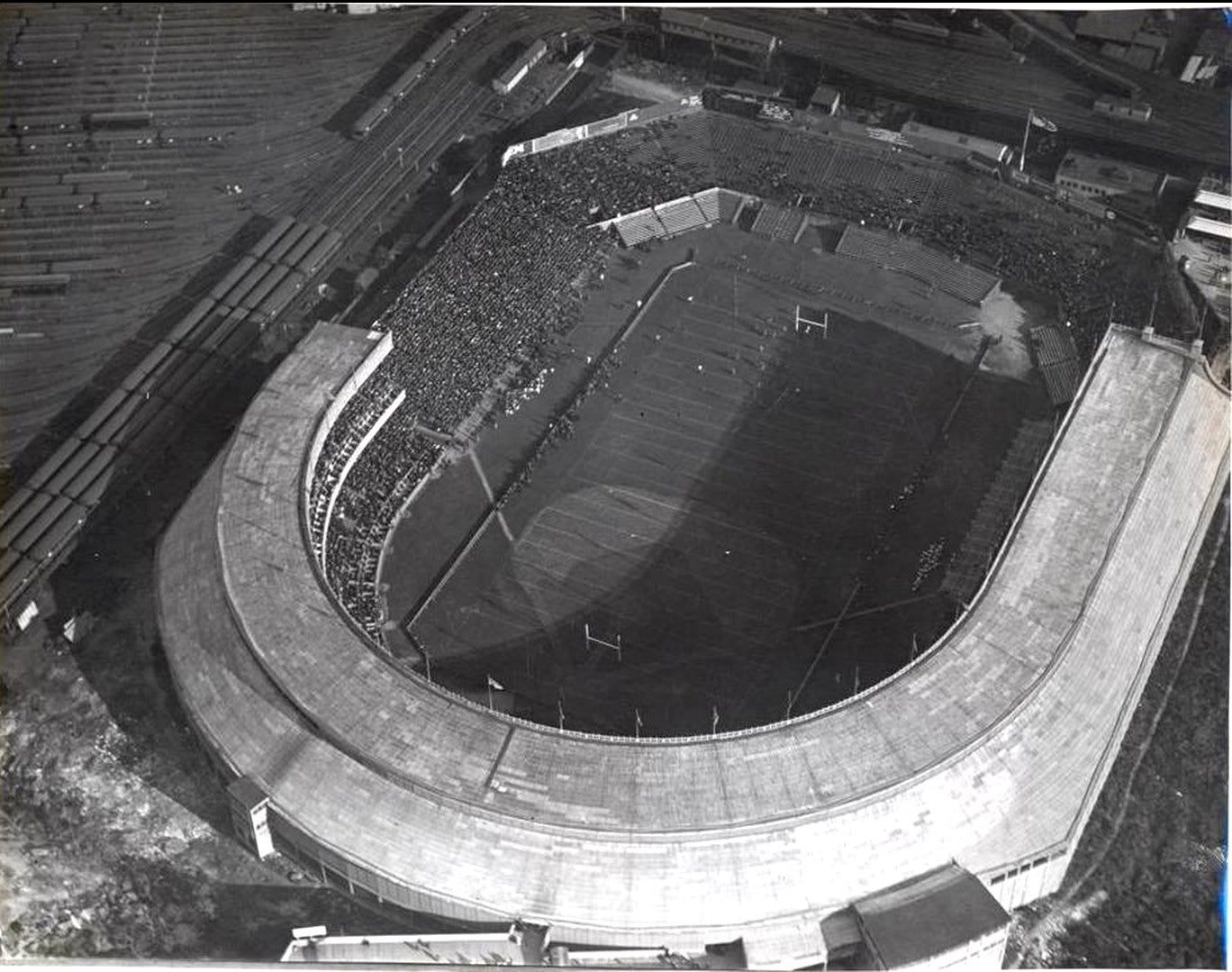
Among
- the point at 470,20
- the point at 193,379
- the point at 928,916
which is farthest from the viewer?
the point at 470,20

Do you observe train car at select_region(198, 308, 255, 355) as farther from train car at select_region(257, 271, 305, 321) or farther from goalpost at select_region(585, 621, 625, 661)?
goalpost at select_region(585, 621, 625, 661)

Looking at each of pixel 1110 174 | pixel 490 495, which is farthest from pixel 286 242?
pixel 1110 174

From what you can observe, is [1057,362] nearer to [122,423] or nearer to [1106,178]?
[1106,178]

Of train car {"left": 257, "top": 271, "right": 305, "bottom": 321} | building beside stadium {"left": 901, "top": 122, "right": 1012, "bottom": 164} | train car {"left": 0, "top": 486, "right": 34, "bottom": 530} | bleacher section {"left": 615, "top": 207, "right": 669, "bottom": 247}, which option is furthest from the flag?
train car {"left": 0, "top": 486, "right": 34, "bottom": 530}

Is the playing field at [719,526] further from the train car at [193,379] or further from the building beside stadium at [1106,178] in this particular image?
the building beside stadium at [1106,178]

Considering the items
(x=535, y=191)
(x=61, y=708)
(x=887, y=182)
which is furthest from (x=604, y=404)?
(x=61, y=708)
